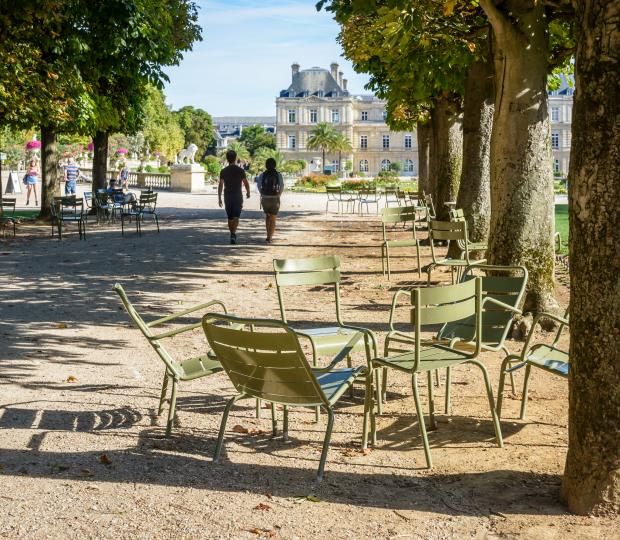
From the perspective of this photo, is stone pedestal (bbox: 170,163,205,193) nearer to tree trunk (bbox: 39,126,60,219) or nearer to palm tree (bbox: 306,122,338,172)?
tree trunk (bbox: 39,126,60,219)

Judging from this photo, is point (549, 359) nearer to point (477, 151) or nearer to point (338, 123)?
point (477, 151)

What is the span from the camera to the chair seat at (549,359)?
5344 millimetres

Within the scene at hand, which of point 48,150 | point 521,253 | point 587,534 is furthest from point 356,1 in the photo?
point 48,150

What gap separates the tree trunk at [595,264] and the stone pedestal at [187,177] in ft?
140

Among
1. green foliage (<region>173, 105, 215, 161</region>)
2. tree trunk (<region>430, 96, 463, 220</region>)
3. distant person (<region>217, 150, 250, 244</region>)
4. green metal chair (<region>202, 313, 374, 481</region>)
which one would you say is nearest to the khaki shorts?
distant person (<region>217, 150, 250, 244</region>)

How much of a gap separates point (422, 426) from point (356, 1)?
642 cm

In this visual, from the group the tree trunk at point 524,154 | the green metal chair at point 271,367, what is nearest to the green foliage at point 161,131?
the tree trunk at point 524,154

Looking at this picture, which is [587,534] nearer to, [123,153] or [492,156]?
[492,156]

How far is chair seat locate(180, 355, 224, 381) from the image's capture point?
18.1ft

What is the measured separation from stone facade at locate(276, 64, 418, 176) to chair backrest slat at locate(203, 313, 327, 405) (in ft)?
378

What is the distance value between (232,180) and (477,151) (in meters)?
4.93

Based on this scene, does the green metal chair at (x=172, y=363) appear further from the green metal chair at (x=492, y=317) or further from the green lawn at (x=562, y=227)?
the green lawn at (x=562, y=227)

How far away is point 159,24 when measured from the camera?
67.6ft

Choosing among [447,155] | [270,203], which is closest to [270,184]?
[270,203]
